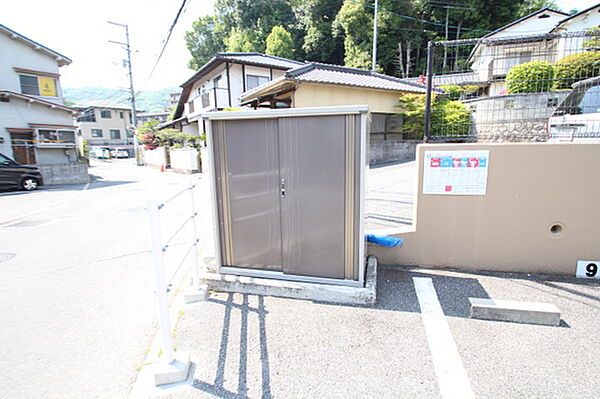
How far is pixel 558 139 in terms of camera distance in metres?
3.91

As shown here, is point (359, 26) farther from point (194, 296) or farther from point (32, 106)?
point (194, 296)

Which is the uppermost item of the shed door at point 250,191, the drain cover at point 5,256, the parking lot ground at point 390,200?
the shed door at point 250,191

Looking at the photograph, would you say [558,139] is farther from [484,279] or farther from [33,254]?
[33,254]

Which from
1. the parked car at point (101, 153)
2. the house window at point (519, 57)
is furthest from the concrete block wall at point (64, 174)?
the parked car at point (101, 153)

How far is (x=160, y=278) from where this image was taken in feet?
6.70

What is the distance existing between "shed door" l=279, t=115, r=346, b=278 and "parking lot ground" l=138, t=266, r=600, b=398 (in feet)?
1.47

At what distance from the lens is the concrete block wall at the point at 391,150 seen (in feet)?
42.6

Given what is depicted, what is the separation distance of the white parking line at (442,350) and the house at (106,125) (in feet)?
150

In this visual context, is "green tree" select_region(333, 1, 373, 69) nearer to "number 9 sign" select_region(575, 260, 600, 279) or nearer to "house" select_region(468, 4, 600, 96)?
"house" select_region(468, 4, 600, 96)

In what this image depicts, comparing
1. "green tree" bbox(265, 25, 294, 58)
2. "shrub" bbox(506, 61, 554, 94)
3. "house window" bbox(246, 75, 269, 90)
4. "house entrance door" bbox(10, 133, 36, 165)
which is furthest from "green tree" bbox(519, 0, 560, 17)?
"house entrance door" bbox(10, 133, 36, 165)

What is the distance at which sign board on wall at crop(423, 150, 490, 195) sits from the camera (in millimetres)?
3385

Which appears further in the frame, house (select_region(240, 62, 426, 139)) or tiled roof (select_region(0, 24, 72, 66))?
tiled roof (select_region(0, 24, 72, 66))

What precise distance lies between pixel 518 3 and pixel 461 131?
103 feet

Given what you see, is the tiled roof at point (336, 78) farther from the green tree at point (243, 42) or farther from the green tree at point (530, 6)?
the green tree at point (530, 6)
